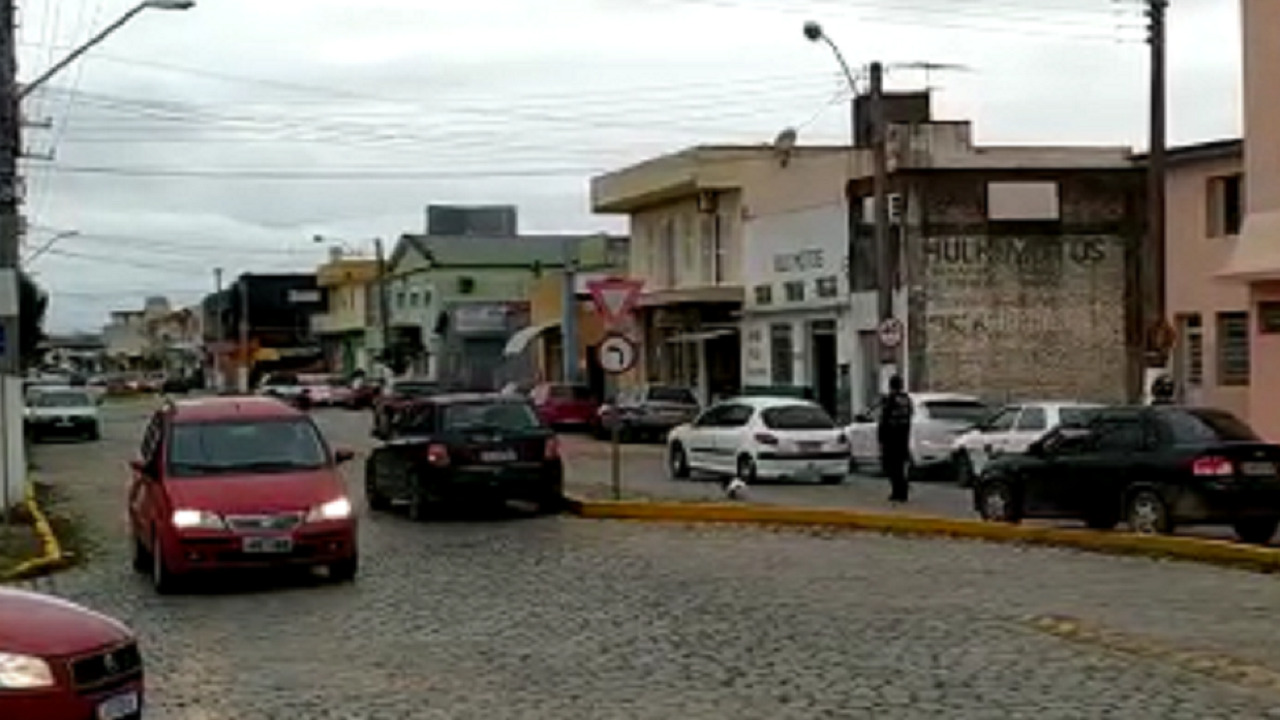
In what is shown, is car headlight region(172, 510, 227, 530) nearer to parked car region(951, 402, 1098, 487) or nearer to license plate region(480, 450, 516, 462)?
license plate region(480, 450, 516, 462)

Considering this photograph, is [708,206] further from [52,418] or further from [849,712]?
[849,712]

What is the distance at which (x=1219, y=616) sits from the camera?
14.6 metres

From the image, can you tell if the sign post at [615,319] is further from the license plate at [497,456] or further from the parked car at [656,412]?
the parked car at [656,412]

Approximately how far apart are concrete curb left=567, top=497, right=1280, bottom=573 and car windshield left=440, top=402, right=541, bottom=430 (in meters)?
1.34

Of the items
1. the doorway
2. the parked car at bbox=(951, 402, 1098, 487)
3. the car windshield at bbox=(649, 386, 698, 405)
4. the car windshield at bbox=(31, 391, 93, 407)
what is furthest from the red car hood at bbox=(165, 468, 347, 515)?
the car windshield at bbox=(31, 391, 93, 407)

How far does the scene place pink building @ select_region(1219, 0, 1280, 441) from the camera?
29.5m

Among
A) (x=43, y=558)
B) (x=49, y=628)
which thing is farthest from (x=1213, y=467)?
(x=49, y=628)

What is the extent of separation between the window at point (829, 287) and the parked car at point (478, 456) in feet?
74.1

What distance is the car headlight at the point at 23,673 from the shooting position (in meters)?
8.15

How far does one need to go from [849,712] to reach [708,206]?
46.0m

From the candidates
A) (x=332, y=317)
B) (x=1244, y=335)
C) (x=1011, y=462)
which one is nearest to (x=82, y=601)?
(x=1011, y=462)

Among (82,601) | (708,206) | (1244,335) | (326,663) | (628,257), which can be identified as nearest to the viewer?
(326,663)

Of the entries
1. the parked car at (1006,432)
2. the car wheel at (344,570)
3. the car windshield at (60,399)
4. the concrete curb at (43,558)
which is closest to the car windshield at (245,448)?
the car wheel at (344,570)

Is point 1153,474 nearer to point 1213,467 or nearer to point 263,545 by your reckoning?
point 1213,467
